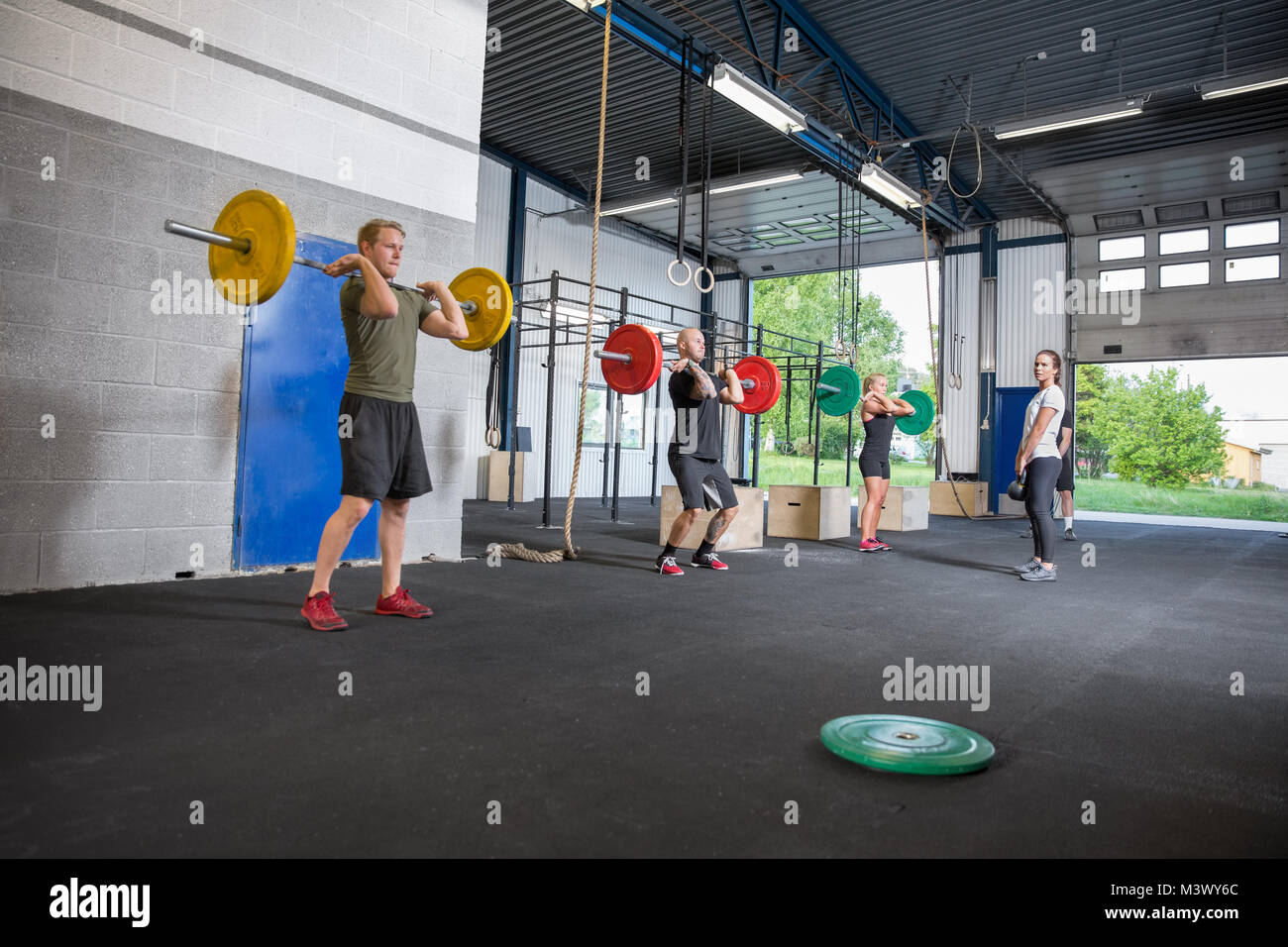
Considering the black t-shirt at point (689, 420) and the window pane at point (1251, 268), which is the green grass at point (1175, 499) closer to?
the window pane at point (1251, 268)

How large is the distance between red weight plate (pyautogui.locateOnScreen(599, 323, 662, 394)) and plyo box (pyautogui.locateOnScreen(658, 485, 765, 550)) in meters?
1.25

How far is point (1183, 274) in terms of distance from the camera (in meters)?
9.62

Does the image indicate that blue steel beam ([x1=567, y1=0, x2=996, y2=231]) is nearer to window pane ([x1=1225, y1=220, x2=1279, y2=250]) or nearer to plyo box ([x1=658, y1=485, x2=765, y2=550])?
plyo box ([x1=658, y1=485, x2=765, y2=550])

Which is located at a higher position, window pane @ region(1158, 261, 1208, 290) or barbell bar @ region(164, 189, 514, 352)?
window pane @ region(1158, 261, 1208, 290)

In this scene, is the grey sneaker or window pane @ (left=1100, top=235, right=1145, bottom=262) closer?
the grey sneaker

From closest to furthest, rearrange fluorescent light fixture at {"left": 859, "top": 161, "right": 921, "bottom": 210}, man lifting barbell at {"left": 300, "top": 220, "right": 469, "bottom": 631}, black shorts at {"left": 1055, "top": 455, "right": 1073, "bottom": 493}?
man lifting barbell at {"left": 300, "top": 220, "right": 469, "bottom": 631}, black shorts at {"left": 1055, "top": 455, "right": 1073, "bottom": 493}, fluorescent light fixture at {"left": 859, "top": 161, "right": 921, "bottom": 210}

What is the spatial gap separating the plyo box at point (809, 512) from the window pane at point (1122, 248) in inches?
258

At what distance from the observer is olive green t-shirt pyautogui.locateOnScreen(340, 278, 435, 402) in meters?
2.52

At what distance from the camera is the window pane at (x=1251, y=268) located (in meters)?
9.07

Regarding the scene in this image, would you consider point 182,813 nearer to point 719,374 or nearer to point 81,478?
point 81,478

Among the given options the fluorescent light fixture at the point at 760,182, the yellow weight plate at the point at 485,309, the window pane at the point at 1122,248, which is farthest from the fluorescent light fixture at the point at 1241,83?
the yellow weight plate at the point at 485,309

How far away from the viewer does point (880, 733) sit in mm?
1573

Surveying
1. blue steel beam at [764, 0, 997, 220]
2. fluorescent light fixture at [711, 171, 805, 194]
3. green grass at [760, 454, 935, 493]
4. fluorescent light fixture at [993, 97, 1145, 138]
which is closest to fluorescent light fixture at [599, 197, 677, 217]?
fluorescent light fixture at [711, 171, 805, 194]

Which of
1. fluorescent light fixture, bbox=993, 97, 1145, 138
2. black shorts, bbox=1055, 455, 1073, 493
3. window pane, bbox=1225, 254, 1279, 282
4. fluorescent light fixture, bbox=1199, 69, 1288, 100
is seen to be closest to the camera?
fluorescent light fixture, bbox=1199, 69, 1288, 100
